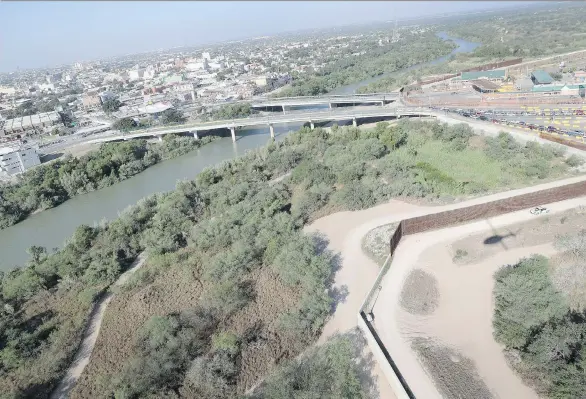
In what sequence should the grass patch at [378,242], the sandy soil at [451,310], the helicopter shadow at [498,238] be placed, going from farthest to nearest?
the helicopter shadow at [498,238]
the grass patch at [378,242]
the sandy soil at [451,310]

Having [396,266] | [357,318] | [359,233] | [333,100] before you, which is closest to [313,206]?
[359,233]

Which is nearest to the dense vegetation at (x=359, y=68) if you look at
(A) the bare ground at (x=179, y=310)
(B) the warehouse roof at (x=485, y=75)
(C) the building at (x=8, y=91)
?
(B) the warehouse roof at (x=485, y=75)

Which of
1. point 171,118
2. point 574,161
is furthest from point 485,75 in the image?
point 171,118

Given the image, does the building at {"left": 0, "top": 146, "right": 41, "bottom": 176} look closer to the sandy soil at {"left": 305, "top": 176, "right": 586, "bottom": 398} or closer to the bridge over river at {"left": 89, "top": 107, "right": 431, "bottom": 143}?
the bridge over river at {"left": 89, "top": 107, "right": 431, "bottom": 143}

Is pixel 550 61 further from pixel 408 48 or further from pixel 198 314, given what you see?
pixel 198 314

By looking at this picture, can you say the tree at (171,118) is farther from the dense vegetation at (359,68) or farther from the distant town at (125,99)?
the dense vegetation at (359,68)

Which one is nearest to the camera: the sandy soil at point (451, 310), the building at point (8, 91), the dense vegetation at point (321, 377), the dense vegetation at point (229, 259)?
the dense vegetation at point (321, 377)
